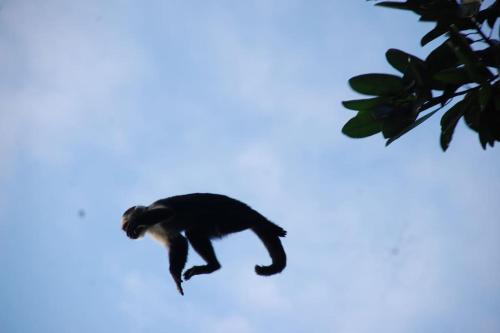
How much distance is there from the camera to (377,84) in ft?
9.32

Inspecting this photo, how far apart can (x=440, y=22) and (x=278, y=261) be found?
301cm

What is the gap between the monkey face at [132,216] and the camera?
5.61 meters

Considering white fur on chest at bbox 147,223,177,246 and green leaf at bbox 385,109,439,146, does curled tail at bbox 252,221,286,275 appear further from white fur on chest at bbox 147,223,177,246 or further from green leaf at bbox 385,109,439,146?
green leaf at bbox 385,109,439,146

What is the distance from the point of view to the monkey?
535 centimetres

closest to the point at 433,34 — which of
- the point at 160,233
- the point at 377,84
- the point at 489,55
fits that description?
the point at 489,55

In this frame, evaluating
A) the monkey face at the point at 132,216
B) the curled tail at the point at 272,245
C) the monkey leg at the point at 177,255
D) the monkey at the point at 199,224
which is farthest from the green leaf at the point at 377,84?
the monkey face at the point at 132,216

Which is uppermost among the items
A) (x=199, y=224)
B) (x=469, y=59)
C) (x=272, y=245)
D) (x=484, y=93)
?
(x=199, y=224)

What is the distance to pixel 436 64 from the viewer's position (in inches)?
111

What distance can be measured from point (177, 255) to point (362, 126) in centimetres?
336

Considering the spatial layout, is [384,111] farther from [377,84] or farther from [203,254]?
[203,254]

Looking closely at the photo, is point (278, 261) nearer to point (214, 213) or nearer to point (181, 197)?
point (214, 213)

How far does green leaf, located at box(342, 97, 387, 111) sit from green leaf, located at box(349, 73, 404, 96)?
2.3 inches

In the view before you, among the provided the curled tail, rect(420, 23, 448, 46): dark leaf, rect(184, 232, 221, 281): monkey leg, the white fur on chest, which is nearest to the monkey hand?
rect(184, 232, 221, 281): monkey leg

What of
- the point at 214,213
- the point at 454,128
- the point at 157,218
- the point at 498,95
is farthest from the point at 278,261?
the point at 498,95
